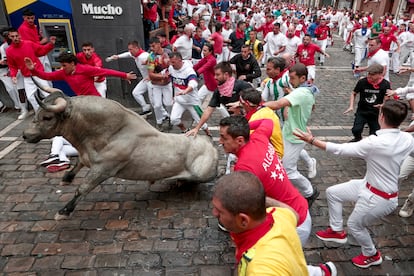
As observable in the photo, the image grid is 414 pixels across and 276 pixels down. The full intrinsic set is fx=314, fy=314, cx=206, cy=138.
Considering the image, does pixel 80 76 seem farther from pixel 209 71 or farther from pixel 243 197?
pixel 243 197

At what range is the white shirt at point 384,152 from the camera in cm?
355

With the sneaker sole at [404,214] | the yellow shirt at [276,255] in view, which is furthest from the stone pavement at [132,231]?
the yellow shirt at [276,255]

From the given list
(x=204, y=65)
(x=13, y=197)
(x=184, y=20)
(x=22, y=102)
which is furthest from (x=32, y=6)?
(x=184, y=20)

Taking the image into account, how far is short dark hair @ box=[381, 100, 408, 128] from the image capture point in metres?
3.54

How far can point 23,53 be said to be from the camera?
8164 millimetres

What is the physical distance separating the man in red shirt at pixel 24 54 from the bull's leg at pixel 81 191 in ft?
14.8

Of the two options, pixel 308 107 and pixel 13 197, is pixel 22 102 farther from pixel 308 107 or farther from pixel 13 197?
pixel 308 107

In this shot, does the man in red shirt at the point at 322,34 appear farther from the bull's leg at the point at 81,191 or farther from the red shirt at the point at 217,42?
the bull's leg at the point at 81,191

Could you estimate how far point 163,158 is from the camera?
4.99m

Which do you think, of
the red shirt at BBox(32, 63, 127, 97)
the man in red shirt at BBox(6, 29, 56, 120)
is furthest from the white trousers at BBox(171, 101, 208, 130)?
the man in red shirt at BBox(6, 29, 56, 120)

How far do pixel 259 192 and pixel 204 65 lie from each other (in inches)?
267

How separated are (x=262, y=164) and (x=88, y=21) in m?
8.11

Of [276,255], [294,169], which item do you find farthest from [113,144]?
[276,255]

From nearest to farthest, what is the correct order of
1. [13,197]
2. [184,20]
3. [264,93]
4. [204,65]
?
[13,197]
[264,93]
[204,65]
[184,20]
